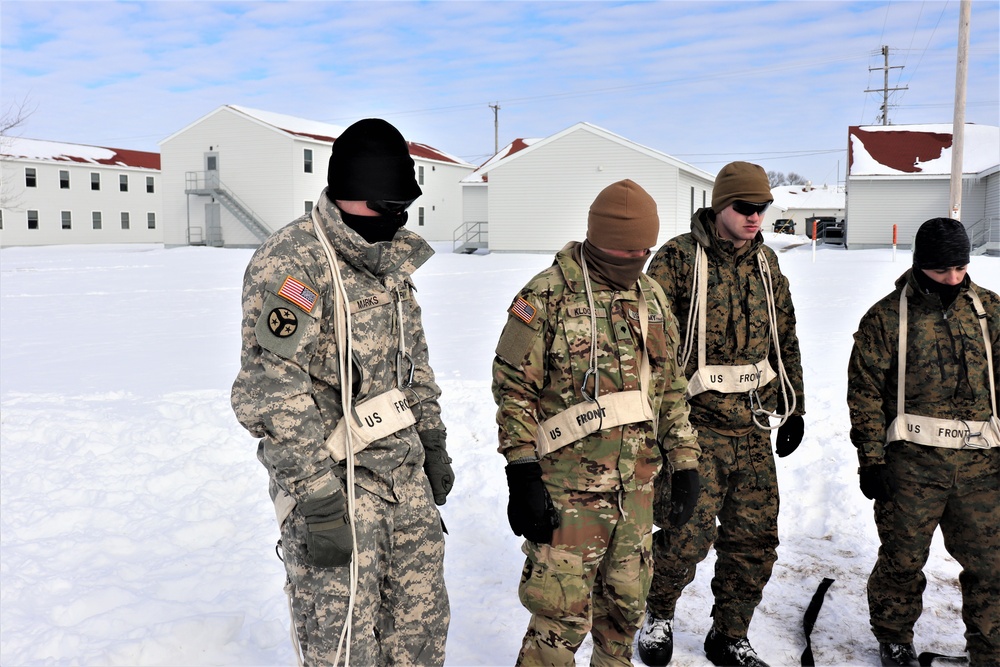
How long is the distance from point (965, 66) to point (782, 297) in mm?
17316

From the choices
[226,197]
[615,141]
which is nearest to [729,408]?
[615,141]

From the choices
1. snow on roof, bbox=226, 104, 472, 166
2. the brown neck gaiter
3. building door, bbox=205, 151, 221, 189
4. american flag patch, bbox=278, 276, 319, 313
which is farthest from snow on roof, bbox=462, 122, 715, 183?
american flag patch, bbox=278, 276, 319, 313

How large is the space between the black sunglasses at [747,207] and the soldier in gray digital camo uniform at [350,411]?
1.71 meters

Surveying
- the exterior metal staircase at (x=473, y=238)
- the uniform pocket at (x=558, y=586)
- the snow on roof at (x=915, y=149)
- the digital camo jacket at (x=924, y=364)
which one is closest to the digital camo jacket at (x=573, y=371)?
the uniform pocket at (x=558, y=586)

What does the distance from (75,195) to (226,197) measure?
17561 millimetres

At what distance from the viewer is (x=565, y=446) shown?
10.3ft

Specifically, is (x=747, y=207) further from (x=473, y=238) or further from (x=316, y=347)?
(x=473, y=238)

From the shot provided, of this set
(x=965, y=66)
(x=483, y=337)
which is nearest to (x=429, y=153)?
(x=965, y=66)

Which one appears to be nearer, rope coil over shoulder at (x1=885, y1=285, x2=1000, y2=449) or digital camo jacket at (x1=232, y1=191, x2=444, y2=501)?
digital camo jacket at (x1=232, y1=191, x2=444, y2=501)

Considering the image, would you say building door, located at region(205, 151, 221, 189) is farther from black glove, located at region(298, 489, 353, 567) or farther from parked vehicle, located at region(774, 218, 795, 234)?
parked vehicle, located at region(774, 218, 795, 234)

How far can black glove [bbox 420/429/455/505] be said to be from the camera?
314cm

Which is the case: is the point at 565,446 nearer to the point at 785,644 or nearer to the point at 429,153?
the point at 785,644

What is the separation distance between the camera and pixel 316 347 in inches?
107

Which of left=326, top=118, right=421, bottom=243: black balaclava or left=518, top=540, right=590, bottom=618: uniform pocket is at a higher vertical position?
left=326, top=118, right=421, bottom=243: black balaclava
